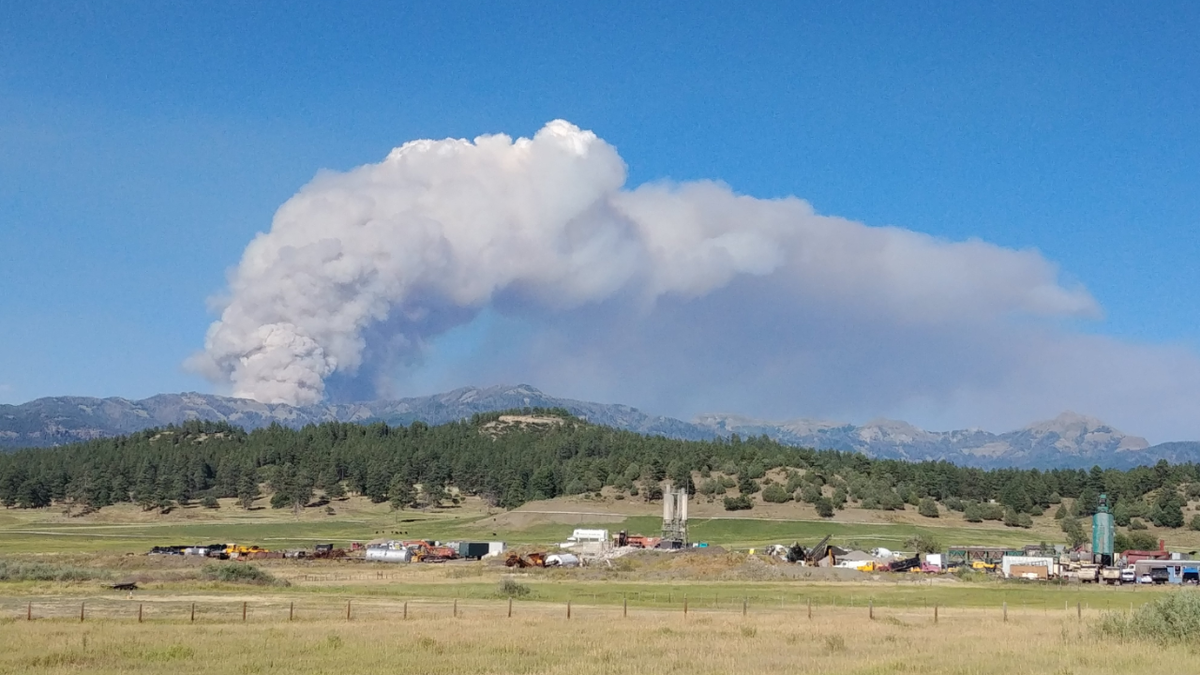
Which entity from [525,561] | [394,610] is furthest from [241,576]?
[525,561]

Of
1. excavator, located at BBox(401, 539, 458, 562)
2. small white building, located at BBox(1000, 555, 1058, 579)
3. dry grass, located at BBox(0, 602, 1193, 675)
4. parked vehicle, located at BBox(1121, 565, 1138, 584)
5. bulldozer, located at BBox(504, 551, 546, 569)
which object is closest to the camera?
dry grass, located at BBox(0, 602, 1193, 675)

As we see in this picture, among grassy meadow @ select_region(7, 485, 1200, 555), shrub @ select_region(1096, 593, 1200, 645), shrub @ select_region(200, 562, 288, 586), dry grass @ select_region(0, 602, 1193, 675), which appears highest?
shrub @ select_region(1096, 593, 1200, 645)

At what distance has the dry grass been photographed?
35.3 metres

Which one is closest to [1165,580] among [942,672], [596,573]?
[596,573]

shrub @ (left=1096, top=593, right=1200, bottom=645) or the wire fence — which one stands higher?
shrub @ (left=1096, top=593, right=1200, bottom=645)

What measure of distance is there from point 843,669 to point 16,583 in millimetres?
63023

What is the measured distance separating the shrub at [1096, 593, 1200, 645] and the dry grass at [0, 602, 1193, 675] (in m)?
1.29

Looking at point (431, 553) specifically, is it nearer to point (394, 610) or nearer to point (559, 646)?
point (394, 610)

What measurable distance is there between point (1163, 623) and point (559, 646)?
72.3ft

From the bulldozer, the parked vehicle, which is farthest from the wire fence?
the bulldozer

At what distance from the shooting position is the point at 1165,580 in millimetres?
102500

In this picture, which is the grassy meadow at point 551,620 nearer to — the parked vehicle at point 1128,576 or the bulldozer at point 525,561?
the bulldozer at point 525,561

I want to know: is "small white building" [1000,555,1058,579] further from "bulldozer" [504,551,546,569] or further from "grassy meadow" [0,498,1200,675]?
"bulldozer" [504,551,546,569]

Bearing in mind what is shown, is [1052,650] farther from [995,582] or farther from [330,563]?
[330,563]
